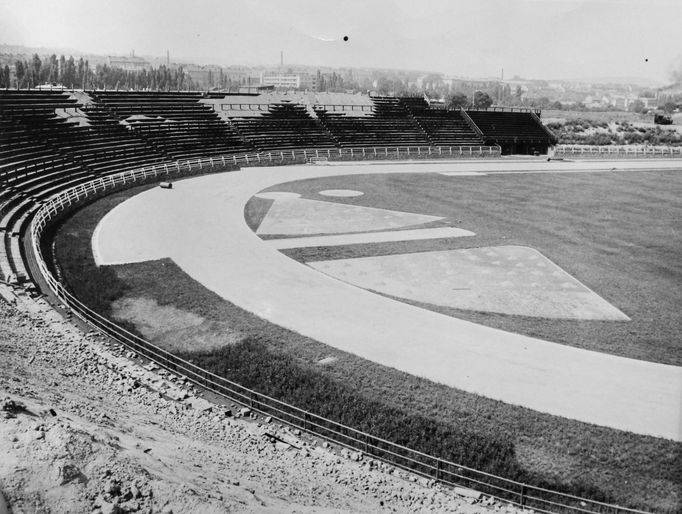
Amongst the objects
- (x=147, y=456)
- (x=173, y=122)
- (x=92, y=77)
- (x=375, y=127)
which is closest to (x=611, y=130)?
(x=375, y=127)

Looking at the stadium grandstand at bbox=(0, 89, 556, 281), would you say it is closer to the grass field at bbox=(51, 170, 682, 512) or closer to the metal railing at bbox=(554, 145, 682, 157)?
the metal railing at bbox=(554, 145, 682, 157)

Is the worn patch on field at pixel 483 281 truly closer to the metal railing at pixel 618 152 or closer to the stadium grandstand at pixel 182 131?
the stadium grandstand at pixel 182 131

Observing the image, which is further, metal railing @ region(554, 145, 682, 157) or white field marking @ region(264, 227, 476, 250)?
metal railing @ region(554, 145, 682, 157)

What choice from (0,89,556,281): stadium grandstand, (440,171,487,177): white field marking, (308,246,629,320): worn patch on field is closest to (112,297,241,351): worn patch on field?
(0,89,556,281): stadium grandstand

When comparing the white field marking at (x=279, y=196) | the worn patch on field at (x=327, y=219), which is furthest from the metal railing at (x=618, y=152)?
the worn patch on field at (x=327, y=219)

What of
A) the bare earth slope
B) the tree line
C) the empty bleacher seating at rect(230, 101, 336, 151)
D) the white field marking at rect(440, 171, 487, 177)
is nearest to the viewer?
the bare earth slope

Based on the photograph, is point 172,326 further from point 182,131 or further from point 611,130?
point 611,130
